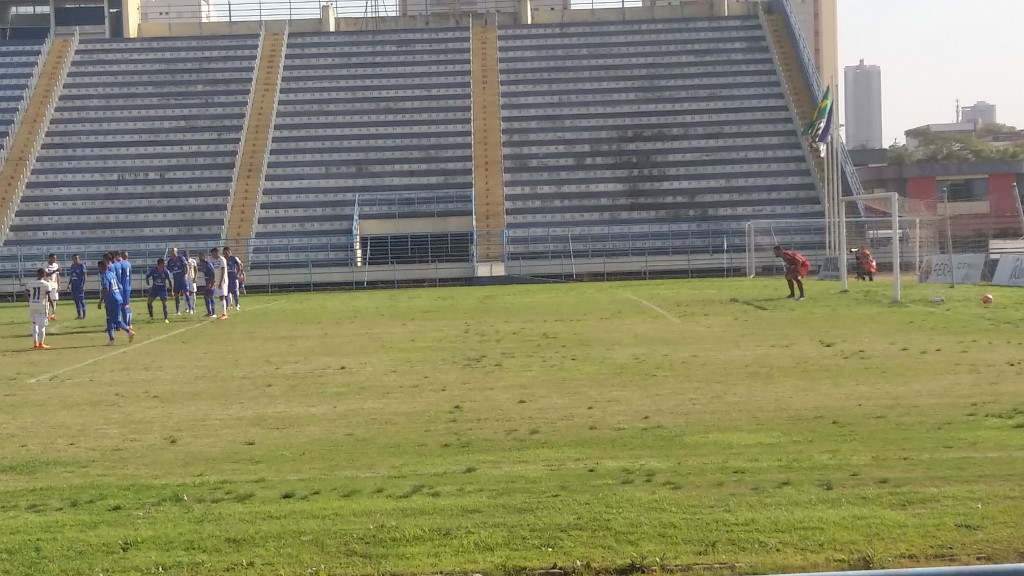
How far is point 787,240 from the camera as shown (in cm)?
4456

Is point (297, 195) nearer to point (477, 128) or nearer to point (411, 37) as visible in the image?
point (477, 128)

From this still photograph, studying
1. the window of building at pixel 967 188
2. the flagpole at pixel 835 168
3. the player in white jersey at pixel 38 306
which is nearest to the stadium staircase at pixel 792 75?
the flagpole at pixel 835 168

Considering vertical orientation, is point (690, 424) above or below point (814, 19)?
below

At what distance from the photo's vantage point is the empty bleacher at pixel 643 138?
154 ft

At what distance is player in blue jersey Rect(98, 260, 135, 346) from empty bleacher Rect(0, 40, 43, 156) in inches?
1140

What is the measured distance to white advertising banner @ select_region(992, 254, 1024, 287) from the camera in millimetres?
33003

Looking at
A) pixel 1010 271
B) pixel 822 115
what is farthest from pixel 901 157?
pixel 1010 271

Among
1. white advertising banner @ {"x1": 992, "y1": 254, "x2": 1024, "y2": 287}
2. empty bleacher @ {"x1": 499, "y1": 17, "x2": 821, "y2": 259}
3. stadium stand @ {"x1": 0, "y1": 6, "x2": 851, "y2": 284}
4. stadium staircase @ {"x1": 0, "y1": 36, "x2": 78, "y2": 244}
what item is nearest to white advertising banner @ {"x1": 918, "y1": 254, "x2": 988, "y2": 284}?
white advertising banner @ {"x1": 992, "y1": 254, "x2": 1024, "y2": 287}

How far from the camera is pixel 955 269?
3644 centimetres

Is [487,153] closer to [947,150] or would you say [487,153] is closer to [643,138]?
[643,138]

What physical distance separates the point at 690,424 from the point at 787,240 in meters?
34.1

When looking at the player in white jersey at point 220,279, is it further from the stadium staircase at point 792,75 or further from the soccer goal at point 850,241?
the stadium staircase at point 792,75

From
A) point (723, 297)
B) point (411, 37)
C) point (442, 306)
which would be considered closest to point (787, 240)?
point (723, 297)

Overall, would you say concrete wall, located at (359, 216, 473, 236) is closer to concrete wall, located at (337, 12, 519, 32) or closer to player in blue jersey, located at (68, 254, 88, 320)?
concrete wall, located at (337, 12, 519, 32)
